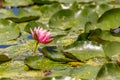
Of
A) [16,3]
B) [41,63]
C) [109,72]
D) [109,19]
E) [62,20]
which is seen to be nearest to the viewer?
[109,72]

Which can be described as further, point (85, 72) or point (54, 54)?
point (54, 54)

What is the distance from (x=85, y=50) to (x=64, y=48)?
0.13 metres

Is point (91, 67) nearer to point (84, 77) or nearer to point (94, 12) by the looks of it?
point (84, 77)

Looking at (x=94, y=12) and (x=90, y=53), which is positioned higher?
(x=94, y=12)

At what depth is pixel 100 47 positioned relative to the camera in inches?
75.2

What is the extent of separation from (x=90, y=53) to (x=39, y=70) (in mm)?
305

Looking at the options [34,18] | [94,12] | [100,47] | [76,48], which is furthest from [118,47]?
[34,18]

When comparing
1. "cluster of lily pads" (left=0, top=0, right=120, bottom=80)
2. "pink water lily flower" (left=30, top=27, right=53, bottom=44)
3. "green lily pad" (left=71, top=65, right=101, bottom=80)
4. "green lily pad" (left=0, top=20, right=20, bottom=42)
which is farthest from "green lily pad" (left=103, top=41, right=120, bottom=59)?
"green lily pad" (left=0, top=20, right=20, bottom=42)

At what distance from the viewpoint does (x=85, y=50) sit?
75.5 inches

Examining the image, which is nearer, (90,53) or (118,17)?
(90,53)

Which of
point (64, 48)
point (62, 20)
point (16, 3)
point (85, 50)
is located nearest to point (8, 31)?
point (62, 20)

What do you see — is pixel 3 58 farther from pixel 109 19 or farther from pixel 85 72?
pixel 109 19

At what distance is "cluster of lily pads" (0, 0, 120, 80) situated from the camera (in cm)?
172

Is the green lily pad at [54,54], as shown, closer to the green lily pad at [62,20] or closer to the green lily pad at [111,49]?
the green lily pad at [111,49]
